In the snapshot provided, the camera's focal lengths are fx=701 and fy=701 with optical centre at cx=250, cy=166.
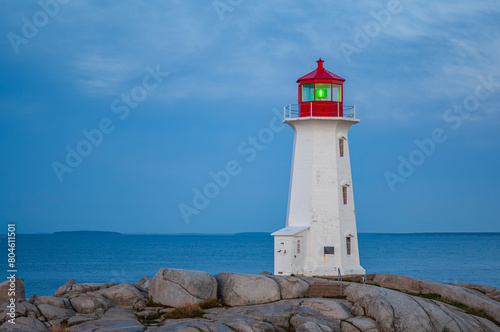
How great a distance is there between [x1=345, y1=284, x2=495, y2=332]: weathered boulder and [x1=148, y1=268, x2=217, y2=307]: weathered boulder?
4.32 m

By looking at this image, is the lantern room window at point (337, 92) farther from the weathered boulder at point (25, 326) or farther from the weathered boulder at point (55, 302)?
the weathered boulder at point (25, 326)

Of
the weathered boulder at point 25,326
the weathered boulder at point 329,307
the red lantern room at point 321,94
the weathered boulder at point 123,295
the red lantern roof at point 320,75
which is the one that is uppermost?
the red lantern roof at point 320,75

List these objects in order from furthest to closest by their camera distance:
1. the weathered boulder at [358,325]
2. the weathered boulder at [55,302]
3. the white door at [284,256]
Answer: the white door at [284,256] < the weathered boulder at [55,302] < the weathered boulder at [358,325]

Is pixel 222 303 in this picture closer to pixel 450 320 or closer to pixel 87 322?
pixel 87 322

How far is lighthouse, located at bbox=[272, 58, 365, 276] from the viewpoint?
85.4 feet

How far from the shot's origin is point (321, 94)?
87.6 ft

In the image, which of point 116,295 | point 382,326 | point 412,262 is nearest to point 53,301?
point 116,295

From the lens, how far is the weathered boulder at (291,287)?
70.6 ft

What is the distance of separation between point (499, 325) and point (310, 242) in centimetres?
752

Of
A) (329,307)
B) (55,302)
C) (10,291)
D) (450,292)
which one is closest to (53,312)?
(55,302)

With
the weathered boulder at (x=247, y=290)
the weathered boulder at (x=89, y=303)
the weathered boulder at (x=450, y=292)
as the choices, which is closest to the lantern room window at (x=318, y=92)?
the weathered boulder at (x=450, y=292)

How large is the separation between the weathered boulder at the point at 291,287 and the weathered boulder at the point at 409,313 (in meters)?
1.64

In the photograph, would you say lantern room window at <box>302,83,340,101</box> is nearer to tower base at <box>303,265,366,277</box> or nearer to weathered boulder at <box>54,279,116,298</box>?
tower base at <box>303,265,366,277</box>

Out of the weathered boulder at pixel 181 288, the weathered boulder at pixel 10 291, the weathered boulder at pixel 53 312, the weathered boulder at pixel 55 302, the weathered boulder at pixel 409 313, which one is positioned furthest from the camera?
the weathered boulder at pixel 10 291
